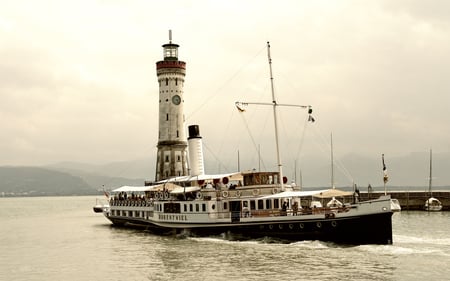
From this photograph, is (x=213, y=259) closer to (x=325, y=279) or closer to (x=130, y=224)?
(x=325, y=279)

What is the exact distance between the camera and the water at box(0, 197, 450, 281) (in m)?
30.3

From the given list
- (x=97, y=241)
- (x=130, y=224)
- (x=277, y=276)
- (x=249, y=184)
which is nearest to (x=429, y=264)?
(x=277, y=276)

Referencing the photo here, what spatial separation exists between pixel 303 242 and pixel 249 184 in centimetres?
823

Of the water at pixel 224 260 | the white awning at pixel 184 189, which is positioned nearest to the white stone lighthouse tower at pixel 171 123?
the white awning at pixel 184 189

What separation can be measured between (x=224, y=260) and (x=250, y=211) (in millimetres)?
8924

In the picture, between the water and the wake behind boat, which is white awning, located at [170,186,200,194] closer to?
the wake behind boat

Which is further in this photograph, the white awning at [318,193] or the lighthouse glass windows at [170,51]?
the lighthouse glass windows at [170,51]

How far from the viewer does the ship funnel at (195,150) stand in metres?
59.2

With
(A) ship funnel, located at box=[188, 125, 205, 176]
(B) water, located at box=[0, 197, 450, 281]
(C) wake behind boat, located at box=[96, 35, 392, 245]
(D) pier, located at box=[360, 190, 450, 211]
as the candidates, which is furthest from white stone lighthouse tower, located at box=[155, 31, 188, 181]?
(D) pier, located at box=[360, 190, 450, 211]

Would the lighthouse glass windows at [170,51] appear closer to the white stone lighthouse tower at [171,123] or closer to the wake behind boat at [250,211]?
the white stone lighthouse tower at [171,123]

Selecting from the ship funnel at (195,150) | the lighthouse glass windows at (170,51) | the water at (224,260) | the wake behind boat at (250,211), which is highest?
the lighthouse glass windows at (170,51)

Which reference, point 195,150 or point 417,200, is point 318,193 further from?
point 417,200

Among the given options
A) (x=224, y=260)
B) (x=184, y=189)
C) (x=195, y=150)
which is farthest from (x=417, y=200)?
(x=224, y=260)

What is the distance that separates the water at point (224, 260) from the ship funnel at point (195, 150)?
37.4 ft
